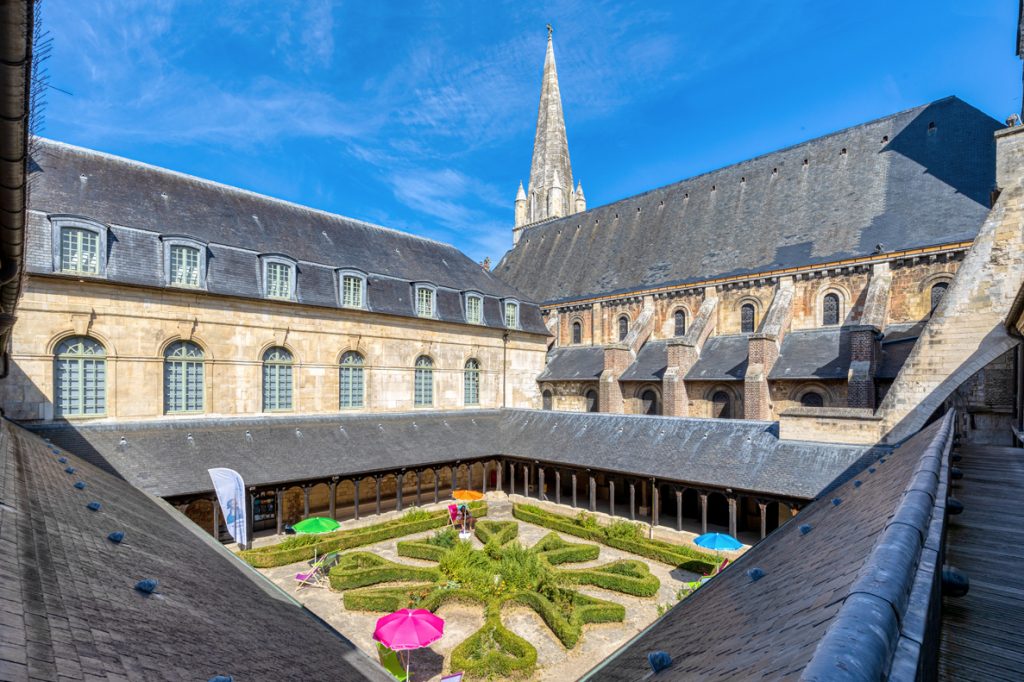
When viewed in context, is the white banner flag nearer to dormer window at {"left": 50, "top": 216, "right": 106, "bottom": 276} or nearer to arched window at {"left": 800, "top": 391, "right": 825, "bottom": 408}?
dormer window at {"left": 50, "top": 216, "right": 106, "bottom": 276}

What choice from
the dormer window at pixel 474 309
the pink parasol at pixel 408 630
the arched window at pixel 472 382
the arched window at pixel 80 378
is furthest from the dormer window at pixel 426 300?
the pink parasol at pixel 408 630

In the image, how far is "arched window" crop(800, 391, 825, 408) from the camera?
18.1 metres

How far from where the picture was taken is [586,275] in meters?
29.5

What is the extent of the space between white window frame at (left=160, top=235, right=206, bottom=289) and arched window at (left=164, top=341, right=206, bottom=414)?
71.6 inches

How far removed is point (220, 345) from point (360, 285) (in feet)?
17.7

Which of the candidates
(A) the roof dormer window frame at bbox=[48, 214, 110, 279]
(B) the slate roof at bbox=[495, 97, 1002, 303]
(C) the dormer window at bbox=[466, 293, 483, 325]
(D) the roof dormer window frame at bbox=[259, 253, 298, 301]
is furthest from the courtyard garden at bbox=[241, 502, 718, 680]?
(B) the slate roof at bbox=[495, 97, 1002, 303]

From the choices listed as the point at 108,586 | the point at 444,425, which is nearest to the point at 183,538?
the point at 108,586

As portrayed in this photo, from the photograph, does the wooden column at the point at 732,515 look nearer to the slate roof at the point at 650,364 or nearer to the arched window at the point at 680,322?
the slate roof at the point at 650,364

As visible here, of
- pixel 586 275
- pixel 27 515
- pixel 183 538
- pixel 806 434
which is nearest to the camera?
pixel 27 515

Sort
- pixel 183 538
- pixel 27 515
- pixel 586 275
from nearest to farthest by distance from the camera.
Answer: pixel 27 515 < pixel 183 538 < pixel 586 275

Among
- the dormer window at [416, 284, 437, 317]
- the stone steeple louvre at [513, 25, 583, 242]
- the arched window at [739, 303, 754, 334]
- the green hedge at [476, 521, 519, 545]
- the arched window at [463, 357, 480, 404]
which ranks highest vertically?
the stone steeple louvre at [513, 25, 583, 242]

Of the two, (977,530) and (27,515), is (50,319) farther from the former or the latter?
(977,530)

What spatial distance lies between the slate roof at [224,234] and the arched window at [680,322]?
8.83 meters

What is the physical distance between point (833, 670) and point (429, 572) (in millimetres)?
12358
